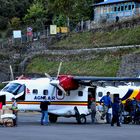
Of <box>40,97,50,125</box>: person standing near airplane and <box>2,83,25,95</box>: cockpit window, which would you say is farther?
<box>2,83,25,95</box>: cockpit window

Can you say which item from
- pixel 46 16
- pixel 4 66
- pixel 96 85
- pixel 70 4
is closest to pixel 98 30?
pixel 4 66

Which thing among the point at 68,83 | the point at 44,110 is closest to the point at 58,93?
the point at 68,83

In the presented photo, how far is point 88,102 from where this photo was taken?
133 ft

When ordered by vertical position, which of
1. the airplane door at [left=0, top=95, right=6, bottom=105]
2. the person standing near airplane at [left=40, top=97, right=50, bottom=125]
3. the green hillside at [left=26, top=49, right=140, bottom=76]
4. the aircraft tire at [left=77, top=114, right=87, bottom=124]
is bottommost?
the aircraft tire at [left=77, top=114, right=87, bottom=124]

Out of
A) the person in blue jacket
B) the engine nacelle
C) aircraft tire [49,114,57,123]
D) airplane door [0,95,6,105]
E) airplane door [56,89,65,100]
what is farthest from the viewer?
aircraft tire [49,114,57,123]

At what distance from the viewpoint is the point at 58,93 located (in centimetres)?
4016

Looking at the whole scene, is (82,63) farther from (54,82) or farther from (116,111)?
(116,111)

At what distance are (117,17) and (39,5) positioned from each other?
3293 cm

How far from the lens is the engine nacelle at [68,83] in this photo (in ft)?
131

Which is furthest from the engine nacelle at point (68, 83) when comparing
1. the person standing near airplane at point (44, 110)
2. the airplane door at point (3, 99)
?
the airplane door at point (3, 99)

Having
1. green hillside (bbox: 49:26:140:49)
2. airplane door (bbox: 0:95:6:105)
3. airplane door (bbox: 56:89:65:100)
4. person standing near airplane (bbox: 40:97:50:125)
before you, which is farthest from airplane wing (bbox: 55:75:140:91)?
green hillside (bbox: 49:26:140:49)

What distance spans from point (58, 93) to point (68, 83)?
36.9 inches

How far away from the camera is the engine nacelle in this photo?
39781 mm

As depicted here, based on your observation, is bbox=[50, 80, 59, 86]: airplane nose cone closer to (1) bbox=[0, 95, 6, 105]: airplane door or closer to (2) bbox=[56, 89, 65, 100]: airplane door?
(2) bbox=[56, 89, 65, 100]: airplane door
